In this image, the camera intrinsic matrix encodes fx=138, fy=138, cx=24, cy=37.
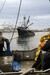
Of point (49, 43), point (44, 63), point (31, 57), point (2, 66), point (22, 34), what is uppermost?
point (49, 43)

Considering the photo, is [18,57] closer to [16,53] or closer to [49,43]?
[16,53]

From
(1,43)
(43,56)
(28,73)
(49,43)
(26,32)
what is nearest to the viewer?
(28,73)

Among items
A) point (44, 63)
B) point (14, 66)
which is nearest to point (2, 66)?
point (14, 66)

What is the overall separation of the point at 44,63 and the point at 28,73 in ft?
9.17

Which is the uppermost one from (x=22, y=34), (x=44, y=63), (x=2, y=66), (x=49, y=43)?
(x=49, y=43)

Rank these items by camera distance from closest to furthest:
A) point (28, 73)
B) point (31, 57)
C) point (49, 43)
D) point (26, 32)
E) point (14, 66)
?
point (28, 73) → point (49, 43) → point (14, 66) → point (31, 57) → point (26, 32)

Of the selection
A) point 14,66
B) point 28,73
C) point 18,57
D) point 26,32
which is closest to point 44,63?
point 28,73

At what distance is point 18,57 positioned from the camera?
520 inches

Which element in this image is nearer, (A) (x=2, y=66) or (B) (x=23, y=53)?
(A) (x=2, y=66)

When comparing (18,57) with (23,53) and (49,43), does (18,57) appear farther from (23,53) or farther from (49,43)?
(49,43)

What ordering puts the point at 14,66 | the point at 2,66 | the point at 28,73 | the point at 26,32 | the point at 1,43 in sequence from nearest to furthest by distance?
the point at 28,73, the point at 2,66, the point at 14,66, the point at 1,43, the point at 26,32

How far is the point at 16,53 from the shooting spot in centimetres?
1334

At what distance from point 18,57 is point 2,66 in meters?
3.77

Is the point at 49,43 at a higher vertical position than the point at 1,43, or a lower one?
higher
